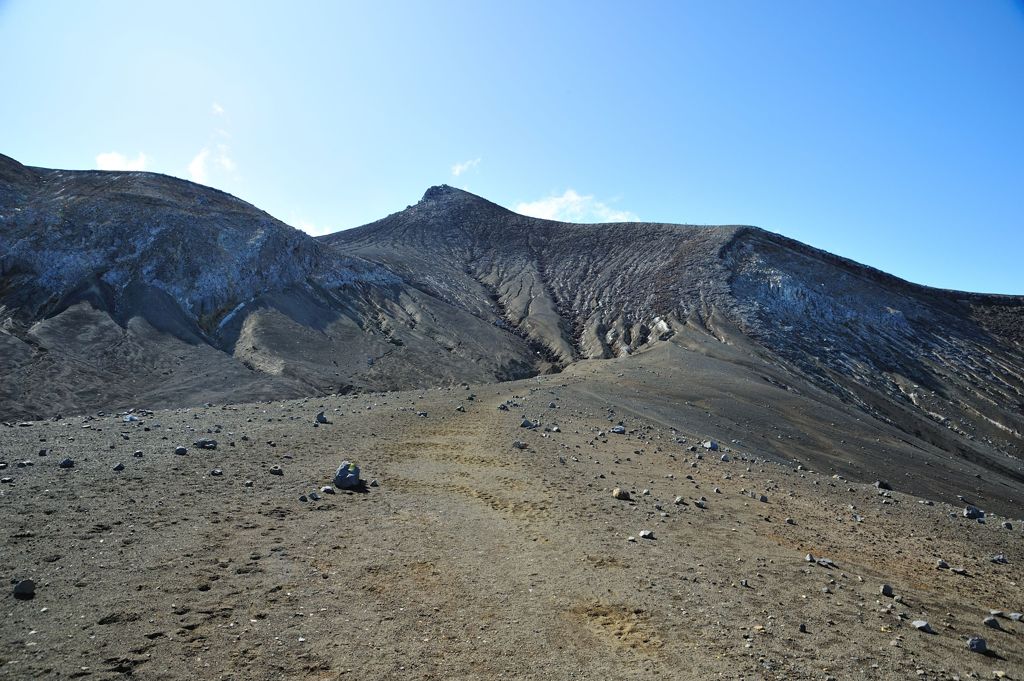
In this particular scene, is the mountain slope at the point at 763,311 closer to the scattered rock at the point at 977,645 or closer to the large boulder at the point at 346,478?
the scattered rock at the point at 977,645

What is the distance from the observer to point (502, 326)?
57000 millimetres

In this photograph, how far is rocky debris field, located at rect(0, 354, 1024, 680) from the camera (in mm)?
5780

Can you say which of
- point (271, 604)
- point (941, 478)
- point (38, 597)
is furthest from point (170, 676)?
point (941, 478)

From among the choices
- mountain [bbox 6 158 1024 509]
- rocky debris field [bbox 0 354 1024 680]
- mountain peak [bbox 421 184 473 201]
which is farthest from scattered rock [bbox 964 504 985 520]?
mountain peak [bbox 421 184 473 201]

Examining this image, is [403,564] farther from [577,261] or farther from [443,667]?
[577,261]

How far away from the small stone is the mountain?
1969 centimetres

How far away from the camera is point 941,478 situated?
25.3m

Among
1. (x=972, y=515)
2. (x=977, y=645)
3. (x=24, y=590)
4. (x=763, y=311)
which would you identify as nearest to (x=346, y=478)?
(x=24, y=590)

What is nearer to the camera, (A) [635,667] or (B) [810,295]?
(A) [635,667]

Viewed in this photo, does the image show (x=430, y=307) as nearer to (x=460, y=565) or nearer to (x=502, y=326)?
(x=502, y=326)

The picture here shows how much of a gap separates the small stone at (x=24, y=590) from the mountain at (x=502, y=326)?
19.7 metres

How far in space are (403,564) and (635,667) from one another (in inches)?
130

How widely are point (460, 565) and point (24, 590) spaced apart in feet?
15.5

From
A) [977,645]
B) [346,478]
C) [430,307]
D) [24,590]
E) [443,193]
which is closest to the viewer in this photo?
[24,590]
